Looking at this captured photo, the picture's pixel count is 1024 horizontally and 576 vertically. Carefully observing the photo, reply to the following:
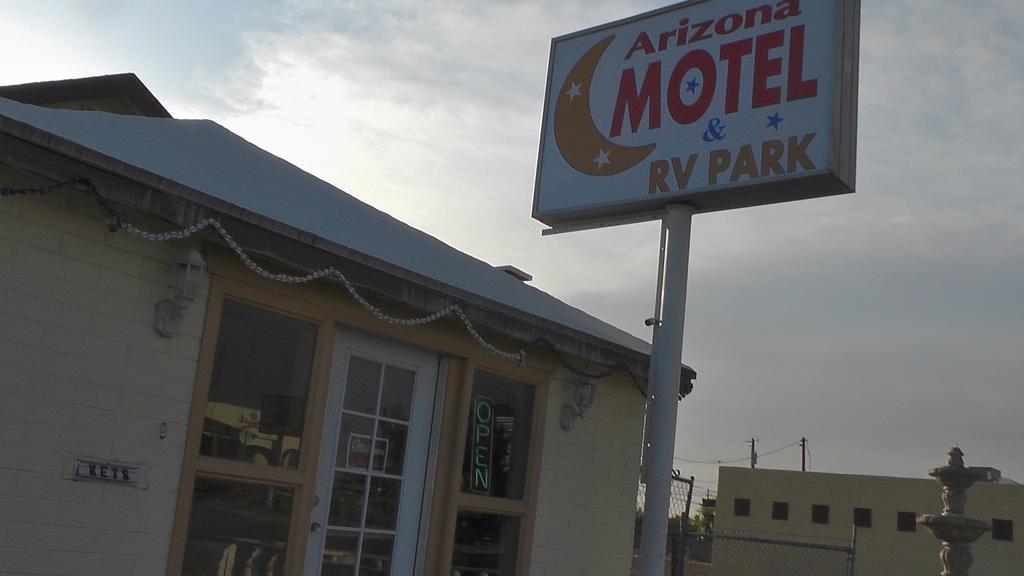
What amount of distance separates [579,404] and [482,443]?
3.07ft

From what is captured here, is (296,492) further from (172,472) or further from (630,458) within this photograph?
(630,458)

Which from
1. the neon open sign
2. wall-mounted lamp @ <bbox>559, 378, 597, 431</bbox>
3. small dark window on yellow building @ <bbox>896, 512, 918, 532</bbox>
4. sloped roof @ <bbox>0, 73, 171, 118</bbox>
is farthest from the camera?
small dark window on yellow building @ <bbox>896, 512, 918, 532</bbox>

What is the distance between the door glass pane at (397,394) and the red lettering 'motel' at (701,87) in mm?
2733

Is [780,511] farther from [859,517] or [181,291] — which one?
[181,291]

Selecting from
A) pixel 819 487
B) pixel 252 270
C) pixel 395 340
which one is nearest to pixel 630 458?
pixel 395 340

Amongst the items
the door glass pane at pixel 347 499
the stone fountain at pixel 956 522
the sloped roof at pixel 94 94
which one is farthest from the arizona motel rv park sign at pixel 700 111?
the sloped roof at pixel 94 94

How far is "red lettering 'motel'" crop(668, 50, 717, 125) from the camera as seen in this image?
7723 mm

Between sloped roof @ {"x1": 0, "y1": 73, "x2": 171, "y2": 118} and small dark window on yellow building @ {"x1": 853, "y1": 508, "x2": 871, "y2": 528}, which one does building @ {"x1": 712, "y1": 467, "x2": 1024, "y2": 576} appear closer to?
small dark window on yellow building @ {"x1": 853, "y1": 508, "x2": 871, "y2": 528}

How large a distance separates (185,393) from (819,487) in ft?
66.7

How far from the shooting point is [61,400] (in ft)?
16.4

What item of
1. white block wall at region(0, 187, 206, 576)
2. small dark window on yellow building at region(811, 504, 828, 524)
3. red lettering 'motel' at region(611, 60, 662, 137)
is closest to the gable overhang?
white block wall at region(0, 187, 206, 576)

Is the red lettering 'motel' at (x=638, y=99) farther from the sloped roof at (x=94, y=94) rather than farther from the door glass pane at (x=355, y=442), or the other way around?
the sloped roof at (x=94, y=94)

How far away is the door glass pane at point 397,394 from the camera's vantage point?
6.86m

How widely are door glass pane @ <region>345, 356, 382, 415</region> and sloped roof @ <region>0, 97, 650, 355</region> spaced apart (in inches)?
26.1
